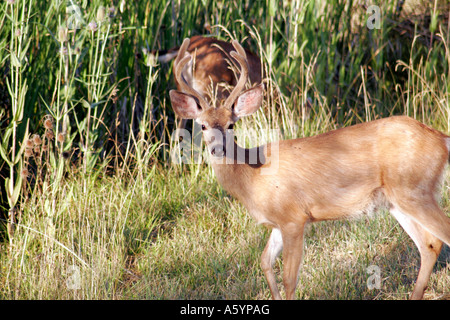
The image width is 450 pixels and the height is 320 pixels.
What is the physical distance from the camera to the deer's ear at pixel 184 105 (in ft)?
14.6

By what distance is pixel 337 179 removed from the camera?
4.16 m

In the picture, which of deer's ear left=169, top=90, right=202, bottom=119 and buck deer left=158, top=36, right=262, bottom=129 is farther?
buck deer left=158, top=36, right=262, bottom=129

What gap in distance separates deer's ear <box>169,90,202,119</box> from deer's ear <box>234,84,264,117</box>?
0.88ft

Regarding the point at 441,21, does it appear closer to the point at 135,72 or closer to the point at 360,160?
the point at 135,72

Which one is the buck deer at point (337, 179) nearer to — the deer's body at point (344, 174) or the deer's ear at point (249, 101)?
the deer's body at point (344, 174)

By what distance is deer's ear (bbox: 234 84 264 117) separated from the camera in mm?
4488

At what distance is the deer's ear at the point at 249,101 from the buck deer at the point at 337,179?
0.13m

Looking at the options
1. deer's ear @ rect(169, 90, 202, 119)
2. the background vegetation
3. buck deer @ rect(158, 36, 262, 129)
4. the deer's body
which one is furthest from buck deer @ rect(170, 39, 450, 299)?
buck deer @ rect(158, 36, 262, 129)

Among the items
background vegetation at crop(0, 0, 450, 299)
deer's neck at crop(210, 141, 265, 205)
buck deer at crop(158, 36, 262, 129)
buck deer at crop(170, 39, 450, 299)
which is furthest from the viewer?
buck deer at crop(158, 36, 262, 129)

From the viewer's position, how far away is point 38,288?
13.7 feet

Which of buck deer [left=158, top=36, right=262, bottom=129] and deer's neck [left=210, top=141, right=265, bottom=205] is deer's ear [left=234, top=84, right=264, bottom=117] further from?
buck deer [left=158, top=36, right=262, bottom=129]

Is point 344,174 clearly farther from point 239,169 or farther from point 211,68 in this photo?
point 211,68

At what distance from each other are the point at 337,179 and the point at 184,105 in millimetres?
1155

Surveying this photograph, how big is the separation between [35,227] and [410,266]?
268 cm
